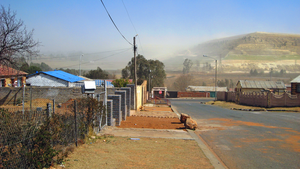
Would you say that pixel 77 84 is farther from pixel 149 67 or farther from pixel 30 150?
pixel 149 67

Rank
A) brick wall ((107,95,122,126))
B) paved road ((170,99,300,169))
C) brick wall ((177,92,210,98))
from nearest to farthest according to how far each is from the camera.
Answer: paved road ((170,99,300,169)) → brick wall ((107,95,122,126)) → brick wall ((177,92,210,98))

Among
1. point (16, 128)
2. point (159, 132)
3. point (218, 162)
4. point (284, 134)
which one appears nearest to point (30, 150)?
point (16, 128)

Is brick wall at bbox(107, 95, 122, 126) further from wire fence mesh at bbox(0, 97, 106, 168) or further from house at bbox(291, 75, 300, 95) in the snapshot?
house at bbox(291, 75, 300, 95)

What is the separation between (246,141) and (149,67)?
65.3 metres

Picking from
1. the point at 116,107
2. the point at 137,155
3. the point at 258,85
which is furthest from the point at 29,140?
the point at 258,85

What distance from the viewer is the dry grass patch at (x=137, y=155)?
593cm

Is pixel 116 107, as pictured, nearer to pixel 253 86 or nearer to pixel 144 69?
pixel 253 86

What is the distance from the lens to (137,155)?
682cm

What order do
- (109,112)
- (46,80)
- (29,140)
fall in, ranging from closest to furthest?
(29,140) → (109,112) → (46,80)

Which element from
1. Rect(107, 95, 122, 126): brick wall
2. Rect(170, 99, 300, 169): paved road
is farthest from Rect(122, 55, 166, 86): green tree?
Rect(170, 99, 300, 169): paved road

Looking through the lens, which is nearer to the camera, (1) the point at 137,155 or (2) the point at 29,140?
(2) the point at 29,140

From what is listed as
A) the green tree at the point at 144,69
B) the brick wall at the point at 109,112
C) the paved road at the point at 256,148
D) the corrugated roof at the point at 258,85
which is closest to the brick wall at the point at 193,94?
the green tree at the point at 144,69

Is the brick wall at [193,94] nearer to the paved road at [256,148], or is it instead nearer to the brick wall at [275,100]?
the brick wall at [275,100]

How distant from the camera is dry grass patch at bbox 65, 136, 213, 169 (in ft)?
19.5
